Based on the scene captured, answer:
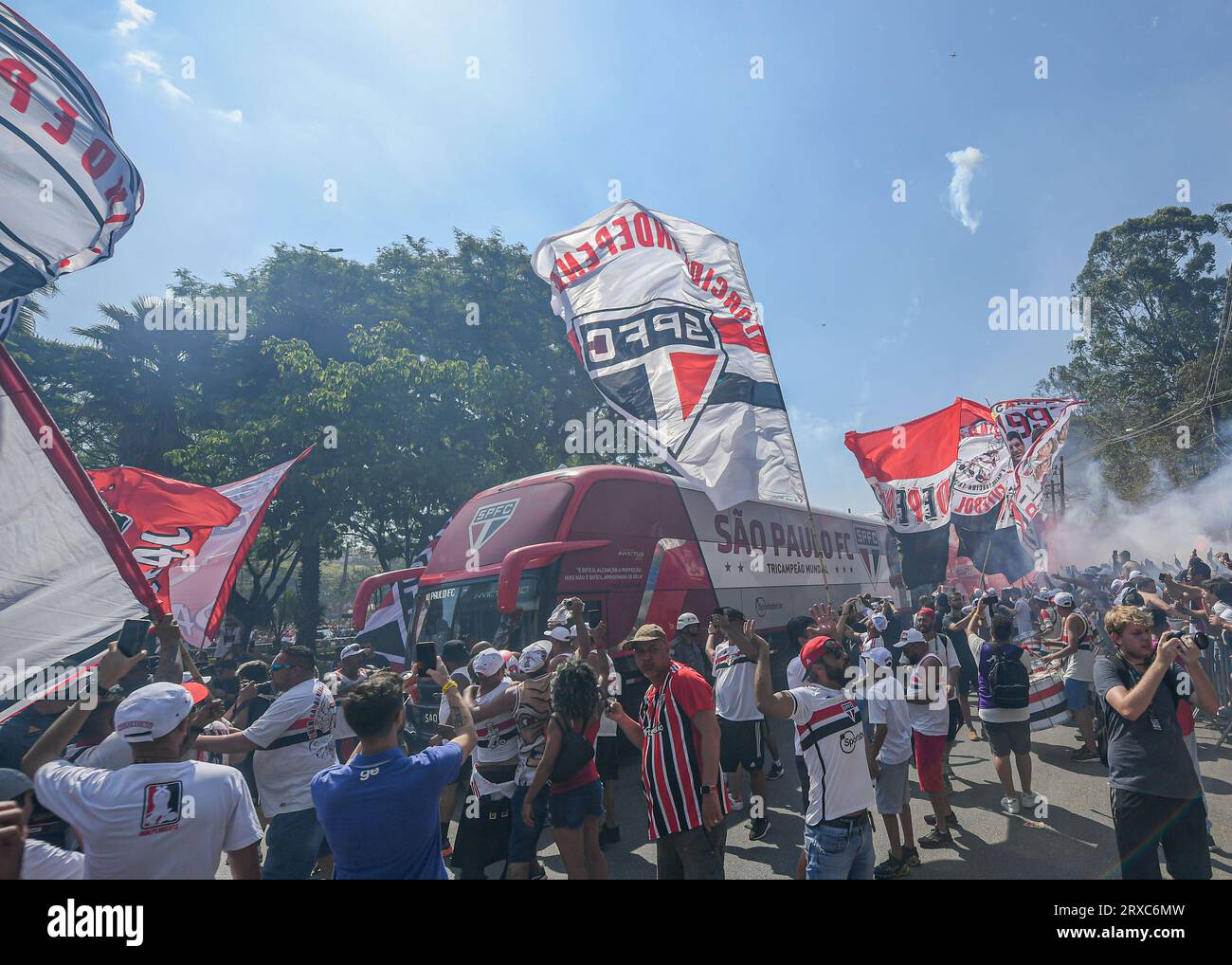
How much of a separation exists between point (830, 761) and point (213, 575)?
24.4 feet

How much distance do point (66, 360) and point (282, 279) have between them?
6.91 metres

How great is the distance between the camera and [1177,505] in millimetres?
32469

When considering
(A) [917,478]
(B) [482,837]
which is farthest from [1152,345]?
(B) [482,837]

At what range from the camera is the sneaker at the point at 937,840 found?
5.39 m

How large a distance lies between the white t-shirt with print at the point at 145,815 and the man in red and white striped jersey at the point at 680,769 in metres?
2.03

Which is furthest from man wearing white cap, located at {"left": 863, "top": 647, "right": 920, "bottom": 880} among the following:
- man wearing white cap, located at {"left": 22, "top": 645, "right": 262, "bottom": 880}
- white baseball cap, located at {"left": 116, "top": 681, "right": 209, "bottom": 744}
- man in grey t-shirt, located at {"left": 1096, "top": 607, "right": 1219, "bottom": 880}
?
white baseball cap, located at {"left": 116, "top": 681, "right": 209, "bottom": 744}

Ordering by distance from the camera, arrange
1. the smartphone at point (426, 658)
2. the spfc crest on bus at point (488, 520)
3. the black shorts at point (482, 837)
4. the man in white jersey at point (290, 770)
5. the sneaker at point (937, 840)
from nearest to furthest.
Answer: the smartphone at point (426, 658)
the man in white jersey at point (290, 770)
the black shorts at point (482, 837)
the sneaker at point (937, 840)
the spfc crest on bus at point (488, 520)

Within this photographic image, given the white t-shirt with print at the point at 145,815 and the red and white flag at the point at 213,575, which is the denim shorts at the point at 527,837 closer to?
the white t-shirt with print at the point at 145,815

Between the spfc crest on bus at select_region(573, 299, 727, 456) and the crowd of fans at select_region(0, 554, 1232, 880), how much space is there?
6.79 ft

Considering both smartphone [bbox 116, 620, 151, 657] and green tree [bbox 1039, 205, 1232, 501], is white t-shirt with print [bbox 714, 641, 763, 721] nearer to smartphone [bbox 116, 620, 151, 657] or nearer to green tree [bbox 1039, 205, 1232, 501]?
smartphone [bbox 116, 620, 151, 657]

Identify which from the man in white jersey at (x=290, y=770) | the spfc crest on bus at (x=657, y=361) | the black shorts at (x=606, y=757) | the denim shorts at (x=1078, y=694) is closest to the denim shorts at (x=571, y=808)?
the man in white jersey at (x=290, y=770)

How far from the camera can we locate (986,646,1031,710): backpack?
6023 millimetres

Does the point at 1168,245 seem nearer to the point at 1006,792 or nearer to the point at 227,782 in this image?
the point at 1006,792

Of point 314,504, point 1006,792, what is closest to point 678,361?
point 1006,792
